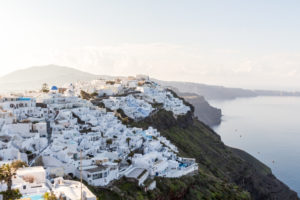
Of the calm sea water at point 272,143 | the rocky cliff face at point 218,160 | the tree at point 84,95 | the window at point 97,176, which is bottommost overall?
the calm sea water at point 272,143

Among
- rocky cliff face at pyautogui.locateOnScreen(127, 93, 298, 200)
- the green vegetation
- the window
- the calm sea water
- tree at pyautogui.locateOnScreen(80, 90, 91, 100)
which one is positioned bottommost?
the calm sea water

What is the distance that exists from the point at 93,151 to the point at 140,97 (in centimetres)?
4097

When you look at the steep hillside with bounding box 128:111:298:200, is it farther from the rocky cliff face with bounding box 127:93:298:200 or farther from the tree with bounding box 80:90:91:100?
the tree with bounding box 80:90:91:100

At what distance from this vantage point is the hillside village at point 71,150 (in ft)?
72.4

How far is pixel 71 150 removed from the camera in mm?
30203

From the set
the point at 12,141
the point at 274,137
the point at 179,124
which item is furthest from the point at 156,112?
the point at 274,137

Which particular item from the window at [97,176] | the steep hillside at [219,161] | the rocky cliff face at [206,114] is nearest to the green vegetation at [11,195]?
the window at [97,176]

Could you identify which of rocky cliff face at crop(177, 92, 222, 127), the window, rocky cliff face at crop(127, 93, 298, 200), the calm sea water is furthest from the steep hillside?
rocky cliff face at crop(177, 92, 222, 127)

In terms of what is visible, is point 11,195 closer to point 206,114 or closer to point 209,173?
point 209,173

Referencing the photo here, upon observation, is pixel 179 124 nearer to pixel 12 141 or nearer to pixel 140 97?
pixel 140 97

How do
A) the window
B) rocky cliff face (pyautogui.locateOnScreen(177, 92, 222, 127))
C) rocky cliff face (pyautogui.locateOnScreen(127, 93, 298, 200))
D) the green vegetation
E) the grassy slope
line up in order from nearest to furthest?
the green vegetation, the window, the grassy slope, rocky cliff face (pyautogui.locateOnScreen(127, 93, 298, 200)), rocky cliff face (pyautogui.locateOnScreen(177, 92, 222, 127))

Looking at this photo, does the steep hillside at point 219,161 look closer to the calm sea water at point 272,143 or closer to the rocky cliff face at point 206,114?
the calm sea water at point 272,143

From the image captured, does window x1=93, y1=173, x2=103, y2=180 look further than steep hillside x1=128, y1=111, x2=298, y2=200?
No

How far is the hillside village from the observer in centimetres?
2208
